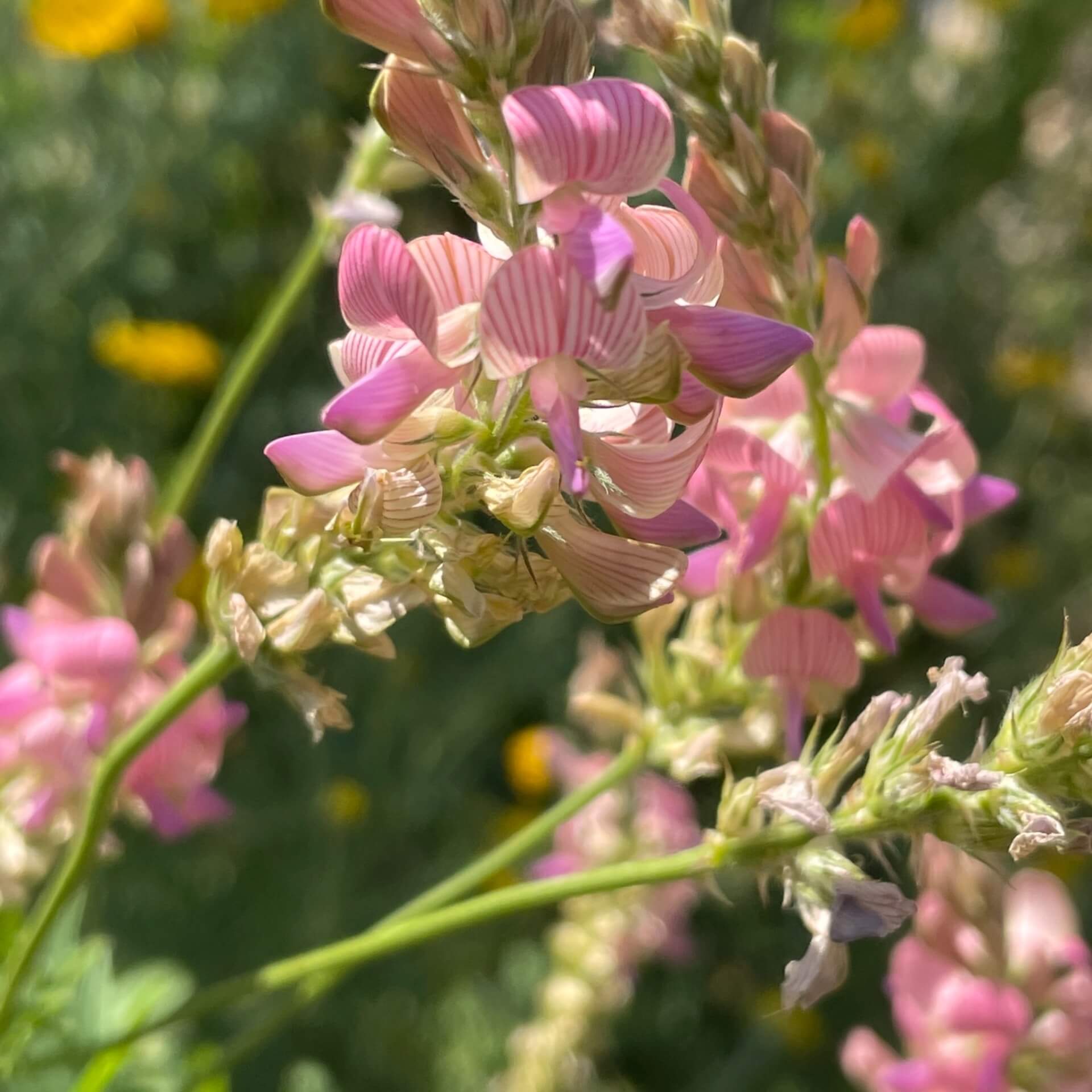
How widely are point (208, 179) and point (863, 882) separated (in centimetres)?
231

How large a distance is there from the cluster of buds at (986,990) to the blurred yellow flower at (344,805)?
1128 millimetres

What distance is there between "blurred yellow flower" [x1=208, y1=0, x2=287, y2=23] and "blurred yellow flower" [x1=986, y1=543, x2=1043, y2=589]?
6.53 feet

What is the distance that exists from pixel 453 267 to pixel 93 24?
2106 millimetres

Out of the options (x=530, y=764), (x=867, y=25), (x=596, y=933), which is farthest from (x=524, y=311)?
(x=867, y=25)

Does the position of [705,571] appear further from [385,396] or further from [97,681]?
[97,681]

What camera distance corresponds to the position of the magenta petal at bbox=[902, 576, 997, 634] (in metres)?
0.75

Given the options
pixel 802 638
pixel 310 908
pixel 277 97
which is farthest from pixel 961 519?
pixel 277 97

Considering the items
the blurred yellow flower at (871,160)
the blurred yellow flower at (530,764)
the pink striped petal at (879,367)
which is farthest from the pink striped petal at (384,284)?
the blurred yellow flower at (871,160)

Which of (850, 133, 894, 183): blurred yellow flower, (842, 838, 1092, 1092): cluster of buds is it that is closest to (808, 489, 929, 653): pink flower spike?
(842, 838, 1092, 1092): cluster of buds

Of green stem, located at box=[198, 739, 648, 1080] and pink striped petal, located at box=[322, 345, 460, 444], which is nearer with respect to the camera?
pink striped petal, located at box=[322, 345, 460, 444]

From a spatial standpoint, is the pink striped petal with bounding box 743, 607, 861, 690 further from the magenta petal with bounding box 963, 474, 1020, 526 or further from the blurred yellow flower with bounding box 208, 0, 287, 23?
the blurred yellow flower with bounding box 208, 0, 287, 23

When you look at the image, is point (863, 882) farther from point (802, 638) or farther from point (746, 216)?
point (746, 216)

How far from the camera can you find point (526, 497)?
468mm

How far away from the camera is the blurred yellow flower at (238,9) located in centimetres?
231
